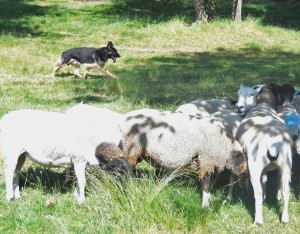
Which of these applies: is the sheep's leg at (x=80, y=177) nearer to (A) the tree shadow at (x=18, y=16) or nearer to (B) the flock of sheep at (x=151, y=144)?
(B) the flock of sheep at (x=151, y=144)

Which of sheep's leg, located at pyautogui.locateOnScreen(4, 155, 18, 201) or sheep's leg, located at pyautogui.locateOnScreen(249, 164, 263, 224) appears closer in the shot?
sheep's leg, located at pyautogui.locateOnScreen(249, 164, 263, 224)

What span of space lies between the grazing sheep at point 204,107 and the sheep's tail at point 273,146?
1949mm

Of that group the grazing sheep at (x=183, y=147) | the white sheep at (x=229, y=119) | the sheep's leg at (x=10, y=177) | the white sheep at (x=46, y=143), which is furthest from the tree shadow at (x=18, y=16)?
the grazing sheep at (x=183, y=147)

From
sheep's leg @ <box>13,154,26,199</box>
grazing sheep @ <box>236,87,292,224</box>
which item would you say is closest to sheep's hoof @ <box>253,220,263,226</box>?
grazing sheep @ <box>236,87,292,224</box>

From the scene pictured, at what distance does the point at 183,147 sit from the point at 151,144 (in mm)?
359

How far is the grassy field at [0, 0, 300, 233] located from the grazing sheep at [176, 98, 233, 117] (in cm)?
119

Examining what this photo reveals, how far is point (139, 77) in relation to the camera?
45.8 feet

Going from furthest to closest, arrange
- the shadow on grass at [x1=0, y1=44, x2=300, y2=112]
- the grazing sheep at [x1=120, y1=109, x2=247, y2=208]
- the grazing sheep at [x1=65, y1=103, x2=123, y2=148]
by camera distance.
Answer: the shadow on grass at [x1=0, y1=44, x2=300, y2=112], the grazing sheep at [x1=65, y1=103, x2=123, y2=148], the grazing sheep at [x1=120, y1=109, x2=247, y2=208]

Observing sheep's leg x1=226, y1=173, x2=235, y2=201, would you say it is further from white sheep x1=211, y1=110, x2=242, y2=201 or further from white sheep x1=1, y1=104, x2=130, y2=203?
white sheep x1=1, y1=104, x2=130, y2=203

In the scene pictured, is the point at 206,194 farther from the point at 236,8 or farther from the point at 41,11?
the point at 41,11

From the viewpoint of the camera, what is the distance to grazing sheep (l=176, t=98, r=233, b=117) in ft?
24.7

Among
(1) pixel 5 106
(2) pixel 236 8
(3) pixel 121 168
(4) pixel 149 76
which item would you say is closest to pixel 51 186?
(3) pixel 121 168

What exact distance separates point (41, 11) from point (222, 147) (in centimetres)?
2163

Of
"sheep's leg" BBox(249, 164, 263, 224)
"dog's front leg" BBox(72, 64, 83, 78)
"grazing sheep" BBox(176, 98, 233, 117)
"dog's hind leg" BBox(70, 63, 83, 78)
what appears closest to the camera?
"sheep's leg" BBox(249, 164, 263, 224)
